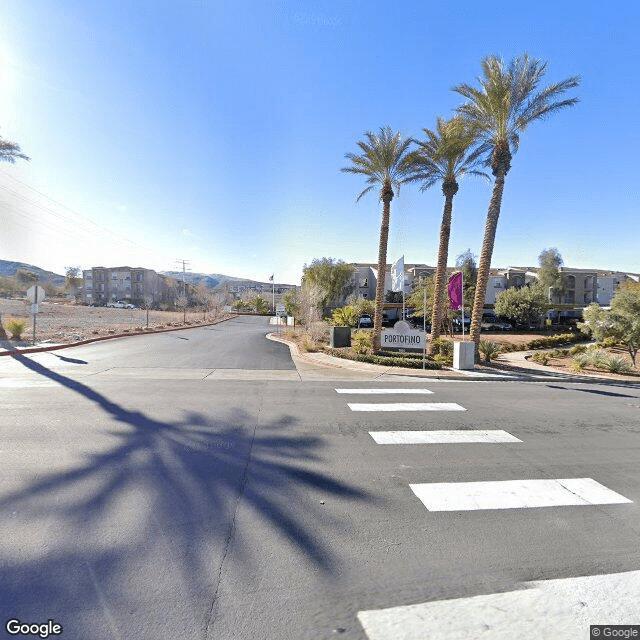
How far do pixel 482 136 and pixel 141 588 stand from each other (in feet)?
62.2

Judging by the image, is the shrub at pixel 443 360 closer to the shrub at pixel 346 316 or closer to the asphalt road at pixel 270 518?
the asphalt road at pixel 270 518

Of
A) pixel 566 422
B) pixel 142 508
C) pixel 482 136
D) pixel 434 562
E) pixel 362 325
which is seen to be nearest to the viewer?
pixel 434 562

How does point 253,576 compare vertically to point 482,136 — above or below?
below

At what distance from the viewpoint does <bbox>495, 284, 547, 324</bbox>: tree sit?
119ft

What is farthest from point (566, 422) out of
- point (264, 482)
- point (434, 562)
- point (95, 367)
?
point (95, 367)

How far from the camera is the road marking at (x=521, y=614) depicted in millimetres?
2254

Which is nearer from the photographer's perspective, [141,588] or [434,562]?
[141,588]

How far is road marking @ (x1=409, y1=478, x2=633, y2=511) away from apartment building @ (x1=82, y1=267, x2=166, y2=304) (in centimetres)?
10140

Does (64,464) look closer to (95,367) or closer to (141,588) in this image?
(141,588)

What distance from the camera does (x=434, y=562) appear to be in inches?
114

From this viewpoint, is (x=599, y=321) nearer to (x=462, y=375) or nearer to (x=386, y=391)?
(x=462, y=375)

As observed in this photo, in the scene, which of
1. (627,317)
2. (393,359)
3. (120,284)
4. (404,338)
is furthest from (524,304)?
(120,284)

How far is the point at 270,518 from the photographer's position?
343 centimetres

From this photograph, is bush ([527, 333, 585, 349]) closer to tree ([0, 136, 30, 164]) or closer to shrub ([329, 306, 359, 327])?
shrub ([329, 306, 359, 327])
